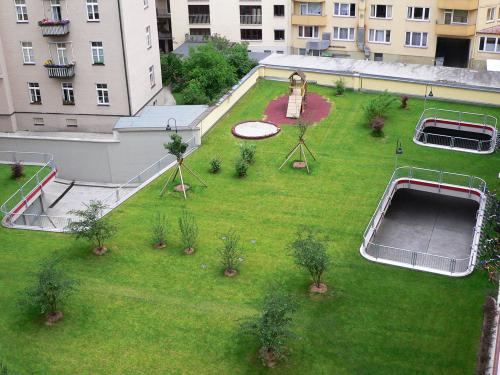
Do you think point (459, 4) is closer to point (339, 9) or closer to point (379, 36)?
point (379, 36)

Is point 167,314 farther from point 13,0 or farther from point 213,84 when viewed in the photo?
point 13,0

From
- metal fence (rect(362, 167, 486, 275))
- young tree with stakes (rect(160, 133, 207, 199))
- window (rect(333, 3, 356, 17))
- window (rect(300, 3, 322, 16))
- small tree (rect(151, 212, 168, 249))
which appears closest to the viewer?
metal fence (rect(362, 167, 486, 275))

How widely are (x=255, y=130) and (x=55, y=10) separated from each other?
17376 millimetres

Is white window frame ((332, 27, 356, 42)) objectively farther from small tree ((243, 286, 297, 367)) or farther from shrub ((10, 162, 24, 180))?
small tree ((243, 286, 297, 367))

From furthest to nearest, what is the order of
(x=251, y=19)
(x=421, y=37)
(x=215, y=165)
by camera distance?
1. (x=251, y=19)
2. (x=421, y=37)
3. (x=215, y=165)

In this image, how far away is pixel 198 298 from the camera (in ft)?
95.5

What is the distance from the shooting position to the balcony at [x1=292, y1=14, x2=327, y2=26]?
73.2m

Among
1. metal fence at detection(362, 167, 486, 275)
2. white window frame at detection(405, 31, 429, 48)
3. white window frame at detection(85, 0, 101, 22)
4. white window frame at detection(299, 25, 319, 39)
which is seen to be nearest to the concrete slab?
metal fence at detection(362, 167, 486, 275)

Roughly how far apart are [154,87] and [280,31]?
2532 centimetres

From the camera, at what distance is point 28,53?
50.9 m

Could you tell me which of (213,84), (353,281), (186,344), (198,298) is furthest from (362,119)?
(186,344)

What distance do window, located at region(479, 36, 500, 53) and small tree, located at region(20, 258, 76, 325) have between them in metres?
53.7

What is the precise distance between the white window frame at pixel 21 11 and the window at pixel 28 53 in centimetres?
180

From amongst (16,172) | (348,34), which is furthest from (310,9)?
(16,172)
